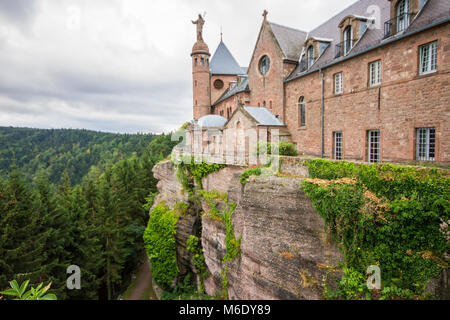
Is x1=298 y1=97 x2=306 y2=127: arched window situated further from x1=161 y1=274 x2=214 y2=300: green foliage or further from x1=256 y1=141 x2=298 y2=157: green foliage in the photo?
x1=161 y1=274 x2=214 y2=300: green foliage

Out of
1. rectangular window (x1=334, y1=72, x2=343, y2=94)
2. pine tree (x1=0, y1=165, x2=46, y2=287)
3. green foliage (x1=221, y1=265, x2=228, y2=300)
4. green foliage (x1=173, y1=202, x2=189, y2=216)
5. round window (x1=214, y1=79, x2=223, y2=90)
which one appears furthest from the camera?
round window (x1=214, y1=79, x2=223, y2=90)

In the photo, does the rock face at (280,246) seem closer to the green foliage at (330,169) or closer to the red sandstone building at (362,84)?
the green foliage at (330,169)

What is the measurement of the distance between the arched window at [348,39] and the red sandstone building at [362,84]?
7 centimetres

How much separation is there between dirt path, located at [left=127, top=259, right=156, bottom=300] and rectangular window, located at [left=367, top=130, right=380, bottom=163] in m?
20.3

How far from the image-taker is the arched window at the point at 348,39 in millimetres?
16500

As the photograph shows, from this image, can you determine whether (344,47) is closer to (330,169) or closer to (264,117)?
(264,117)

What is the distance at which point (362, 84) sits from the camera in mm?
15391

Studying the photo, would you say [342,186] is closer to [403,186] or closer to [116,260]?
[403,186]

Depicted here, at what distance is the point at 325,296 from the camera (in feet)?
25.4

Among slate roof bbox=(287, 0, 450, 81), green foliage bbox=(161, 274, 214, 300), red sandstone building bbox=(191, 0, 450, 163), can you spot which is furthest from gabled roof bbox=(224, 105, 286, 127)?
green foliage bbox=(161, 274, 214, 300)

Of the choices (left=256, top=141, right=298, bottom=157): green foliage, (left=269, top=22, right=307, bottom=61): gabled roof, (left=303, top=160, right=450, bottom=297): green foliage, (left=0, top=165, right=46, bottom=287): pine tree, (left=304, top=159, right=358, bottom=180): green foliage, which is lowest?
(left=0, top=165, right=46, bottom=287): pine tree

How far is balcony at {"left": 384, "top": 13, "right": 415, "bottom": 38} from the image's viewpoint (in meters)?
13.0
